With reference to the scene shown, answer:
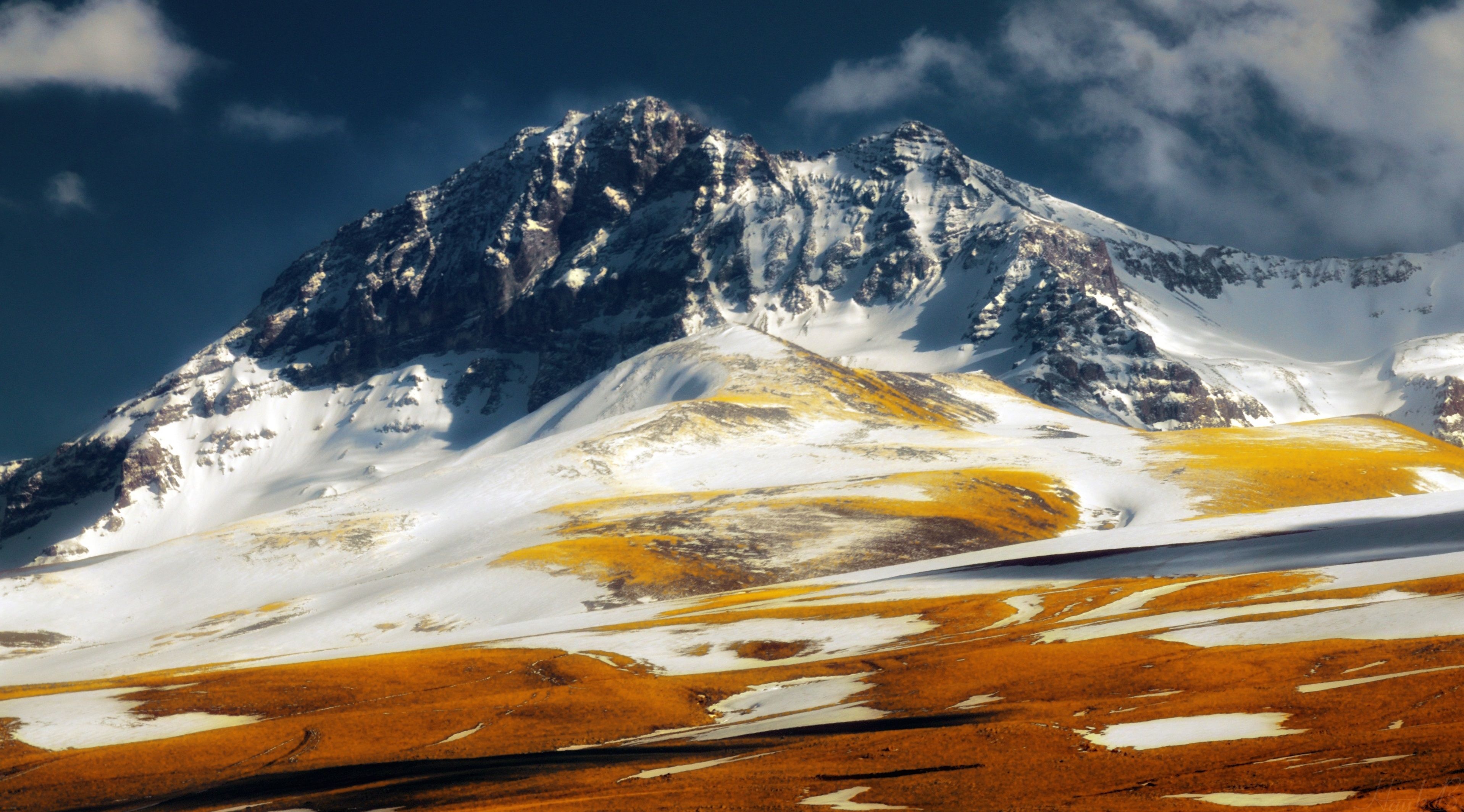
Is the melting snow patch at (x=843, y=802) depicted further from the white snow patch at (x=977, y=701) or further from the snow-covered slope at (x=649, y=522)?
the snow-covered slope at (x=649, y=522)

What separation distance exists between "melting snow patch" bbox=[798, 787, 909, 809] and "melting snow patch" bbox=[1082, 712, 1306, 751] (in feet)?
17.7

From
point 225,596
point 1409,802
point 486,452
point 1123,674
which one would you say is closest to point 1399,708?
point 1409,802

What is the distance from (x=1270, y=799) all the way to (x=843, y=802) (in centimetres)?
705

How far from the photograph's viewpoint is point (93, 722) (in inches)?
1431

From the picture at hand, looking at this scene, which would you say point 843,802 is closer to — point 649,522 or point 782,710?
point 782,710

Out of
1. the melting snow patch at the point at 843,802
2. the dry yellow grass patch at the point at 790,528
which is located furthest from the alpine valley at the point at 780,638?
the dry yellow grass patch at the point at 790,528

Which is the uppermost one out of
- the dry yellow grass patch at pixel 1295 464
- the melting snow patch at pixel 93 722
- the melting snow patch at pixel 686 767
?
the melting snow patch at pixel 93 722

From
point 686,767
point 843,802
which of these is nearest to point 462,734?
point 686,767

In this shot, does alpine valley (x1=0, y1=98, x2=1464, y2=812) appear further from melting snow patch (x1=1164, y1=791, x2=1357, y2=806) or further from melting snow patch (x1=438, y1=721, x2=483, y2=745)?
melting snow patch (x1=438, y1=721, x2=483, y2=745)

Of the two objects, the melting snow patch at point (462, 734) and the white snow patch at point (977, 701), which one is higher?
the melting snow patch at point (462, 734)

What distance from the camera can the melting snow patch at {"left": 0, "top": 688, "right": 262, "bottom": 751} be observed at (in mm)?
34219

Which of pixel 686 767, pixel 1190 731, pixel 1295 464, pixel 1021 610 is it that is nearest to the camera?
pixel 1190 731

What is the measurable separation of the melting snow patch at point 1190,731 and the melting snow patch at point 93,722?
2772cm

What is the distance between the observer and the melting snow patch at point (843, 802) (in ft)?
62.4
